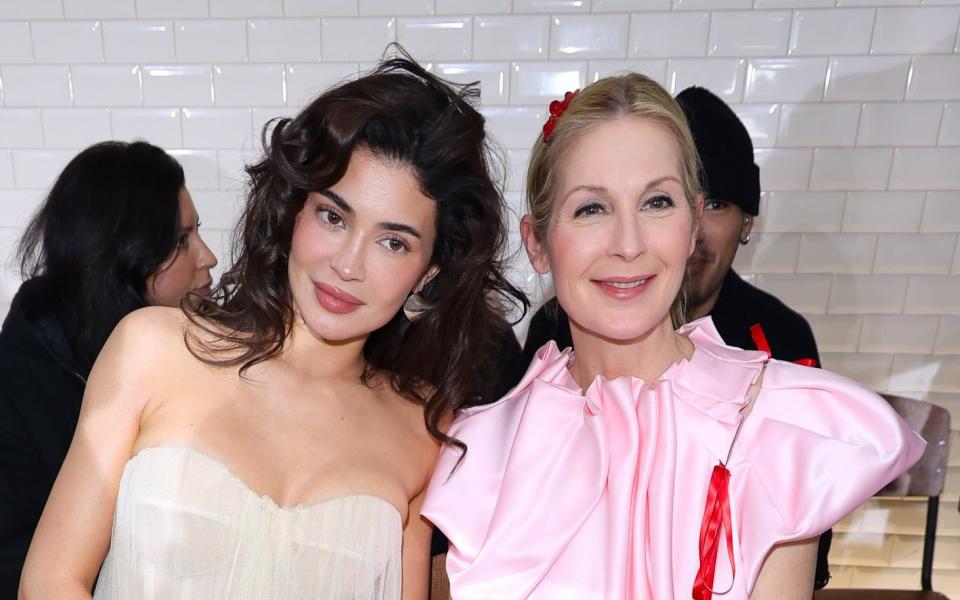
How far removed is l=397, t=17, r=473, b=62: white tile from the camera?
8.06 ft

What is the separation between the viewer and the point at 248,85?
255cm

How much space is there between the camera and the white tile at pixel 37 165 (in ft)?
8.68

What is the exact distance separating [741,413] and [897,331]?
1724mm

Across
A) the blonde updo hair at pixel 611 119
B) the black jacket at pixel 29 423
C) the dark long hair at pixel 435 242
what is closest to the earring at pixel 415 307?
the dark long hair at pixel 435 242

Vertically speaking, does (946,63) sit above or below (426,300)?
above

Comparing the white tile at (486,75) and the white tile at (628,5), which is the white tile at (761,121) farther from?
the white tile at (486,75)

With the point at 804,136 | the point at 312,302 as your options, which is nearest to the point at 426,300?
the point at 312,302

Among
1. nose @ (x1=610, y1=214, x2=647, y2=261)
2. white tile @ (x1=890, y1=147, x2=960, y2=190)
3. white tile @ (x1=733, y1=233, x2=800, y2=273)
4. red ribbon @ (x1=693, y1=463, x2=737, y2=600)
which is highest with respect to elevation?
white tile @ (x1=890, y1=147, x2=960, y2=190)

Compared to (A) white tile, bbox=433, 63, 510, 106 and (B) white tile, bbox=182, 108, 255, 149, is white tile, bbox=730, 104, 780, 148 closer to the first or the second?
(A) white tile, bbox=433, 63, 510, 106

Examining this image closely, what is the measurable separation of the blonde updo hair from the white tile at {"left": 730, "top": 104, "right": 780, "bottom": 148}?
123 cm

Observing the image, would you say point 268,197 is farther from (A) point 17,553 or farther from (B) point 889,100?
(B) point 889,100

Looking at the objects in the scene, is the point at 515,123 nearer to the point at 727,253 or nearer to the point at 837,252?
the point at 727,253

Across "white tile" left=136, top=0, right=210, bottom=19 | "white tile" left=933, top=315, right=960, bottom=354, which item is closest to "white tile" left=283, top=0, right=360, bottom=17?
"white tile" left=136, top=0, right=210, bottom=19

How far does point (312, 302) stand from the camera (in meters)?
1.44
